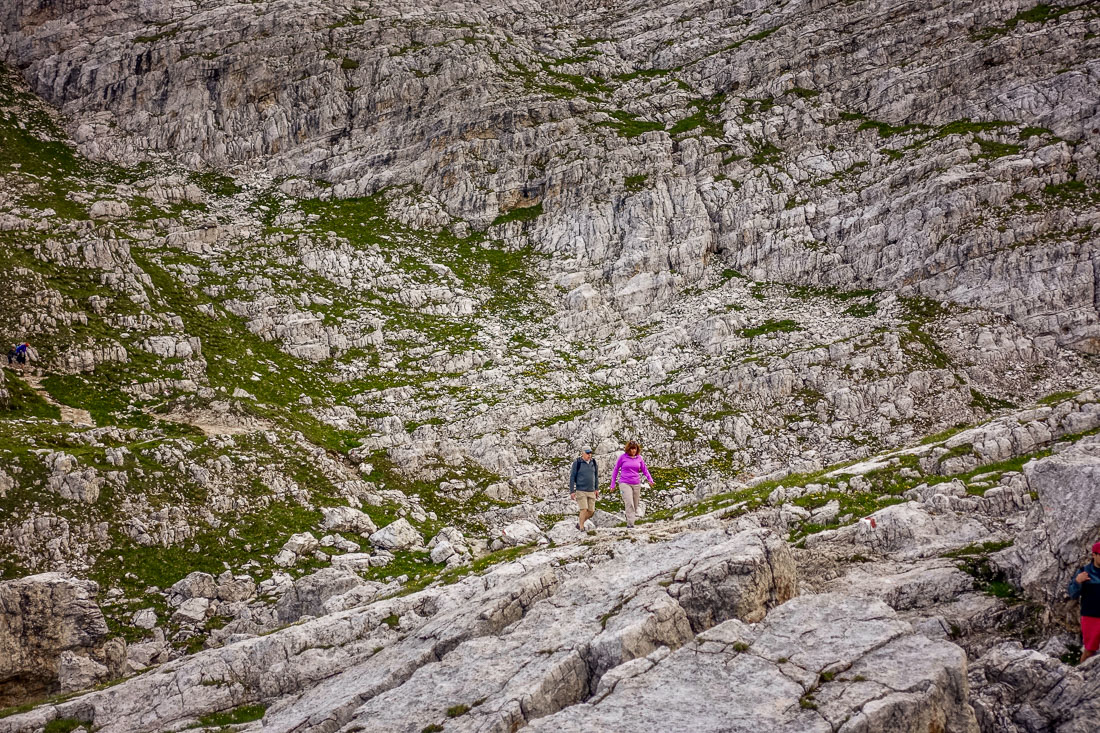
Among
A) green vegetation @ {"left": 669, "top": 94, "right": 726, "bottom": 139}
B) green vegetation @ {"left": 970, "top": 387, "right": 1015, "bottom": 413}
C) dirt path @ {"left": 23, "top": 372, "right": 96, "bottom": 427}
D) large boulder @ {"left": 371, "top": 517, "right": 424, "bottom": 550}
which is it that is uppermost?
Result: green vegetation @ {"left": 669, "top": 94, "right": 726, "bottom": 139}

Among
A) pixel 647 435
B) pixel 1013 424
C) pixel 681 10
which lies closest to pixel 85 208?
pixel 647 435

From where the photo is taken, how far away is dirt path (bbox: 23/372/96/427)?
34.9m

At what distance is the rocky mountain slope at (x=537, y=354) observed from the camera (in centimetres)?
1558

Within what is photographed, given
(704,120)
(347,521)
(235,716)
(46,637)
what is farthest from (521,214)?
(235,716)

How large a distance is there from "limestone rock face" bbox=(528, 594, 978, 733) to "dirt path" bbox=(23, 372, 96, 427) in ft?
112

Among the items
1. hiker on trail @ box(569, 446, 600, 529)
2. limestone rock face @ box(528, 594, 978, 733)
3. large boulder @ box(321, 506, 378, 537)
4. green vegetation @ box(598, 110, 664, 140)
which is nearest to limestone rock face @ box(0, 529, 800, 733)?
limestone rock face @ box(528, 594, 978, 733)

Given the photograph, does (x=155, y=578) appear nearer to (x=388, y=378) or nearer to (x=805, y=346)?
(x=388, y=378)

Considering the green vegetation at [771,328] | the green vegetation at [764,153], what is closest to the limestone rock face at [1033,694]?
the green vegetation at [771,328]

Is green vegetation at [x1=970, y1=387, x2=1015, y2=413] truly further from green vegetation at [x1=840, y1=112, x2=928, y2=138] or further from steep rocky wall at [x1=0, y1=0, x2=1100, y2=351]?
green vegetation at [x1=840, y1=112, x2=928, y2=138]

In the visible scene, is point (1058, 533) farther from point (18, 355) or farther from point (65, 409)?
point (18, 355)

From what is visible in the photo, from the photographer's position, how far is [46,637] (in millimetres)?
22547

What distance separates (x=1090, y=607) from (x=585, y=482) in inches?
571

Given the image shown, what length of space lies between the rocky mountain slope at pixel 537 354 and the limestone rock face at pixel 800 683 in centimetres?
8

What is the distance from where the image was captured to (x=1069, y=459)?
16609 millimetres
